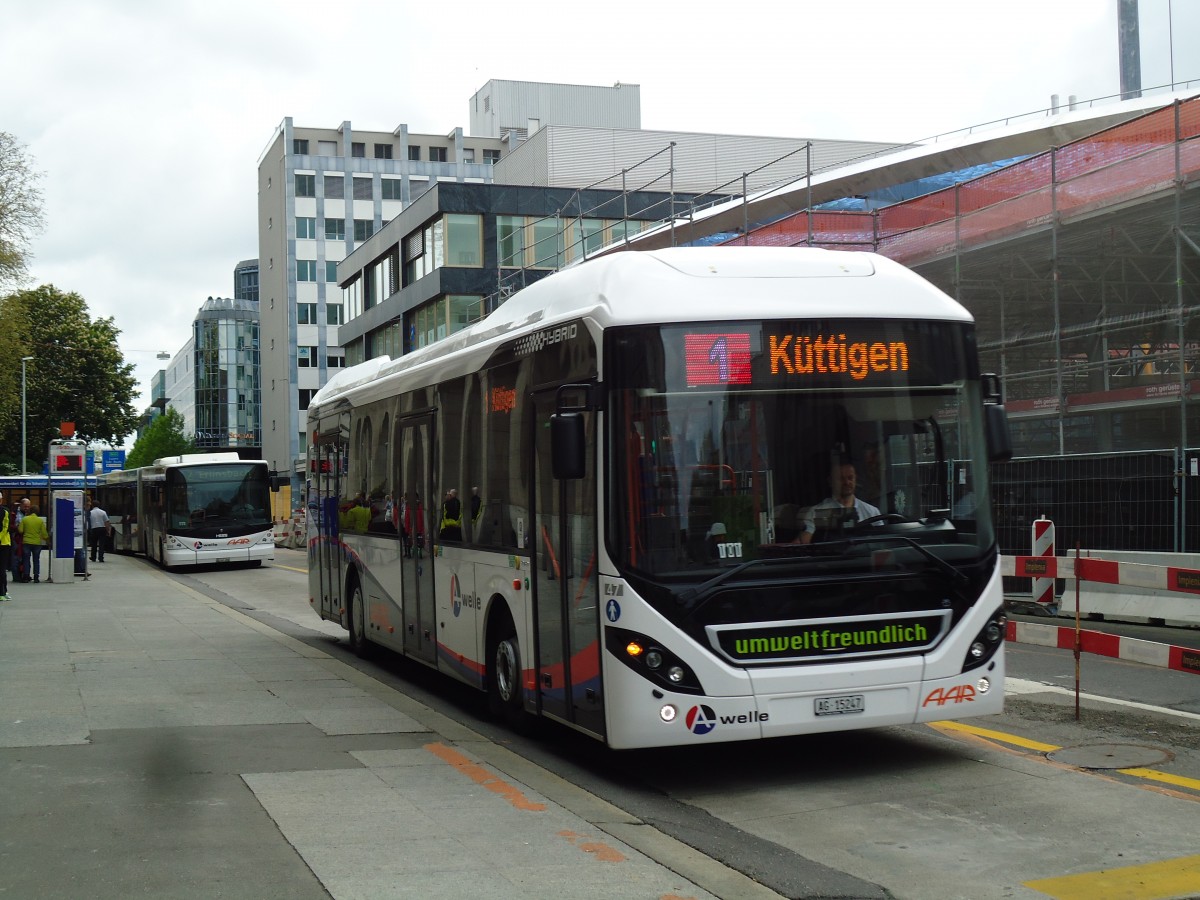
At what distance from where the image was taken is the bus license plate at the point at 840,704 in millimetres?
7352

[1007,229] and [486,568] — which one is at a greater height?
[1007,229]

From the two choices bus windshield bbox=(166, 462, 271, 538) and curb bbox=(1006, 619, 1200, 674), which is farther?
bus windshield bbox=(166, 462, 271, 538)

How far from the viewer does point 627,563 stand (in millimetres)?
7340

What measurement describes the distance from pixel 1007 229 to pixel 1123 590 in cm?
903

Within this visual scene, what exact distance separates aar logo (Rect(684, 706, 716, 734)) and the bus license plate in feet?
1.85

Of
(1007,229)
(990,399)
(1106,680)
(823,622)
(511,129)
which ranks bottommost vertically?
(1106,680)

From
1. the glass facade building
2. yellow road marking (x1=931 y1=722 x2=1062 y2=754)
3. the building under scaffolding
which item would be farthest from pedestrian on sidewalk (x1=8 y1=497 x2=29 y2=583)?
the glass facade building

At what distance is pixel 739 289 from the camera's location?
308 inches

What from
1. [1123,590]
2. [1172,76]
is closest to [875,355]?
[1123,590]

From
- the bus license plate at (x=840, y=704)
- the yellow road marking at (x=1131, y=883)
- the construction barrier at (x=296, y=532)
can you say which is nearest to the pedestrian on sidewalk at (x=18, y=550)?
the construction barrier at (x=296, y=532)

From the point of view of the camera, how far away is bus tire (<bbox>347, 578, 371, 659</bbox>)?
14180mm

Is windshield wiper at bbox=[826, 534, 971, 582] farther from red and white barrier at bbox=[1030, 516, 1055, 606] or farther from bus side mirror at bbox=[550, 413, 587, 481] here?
red and white barrier at bbox=[1030, 516, 1055, 606]

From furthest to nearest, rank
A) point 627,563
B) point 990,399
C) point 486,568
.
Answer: point 486,568
point 990,399
point 627,563

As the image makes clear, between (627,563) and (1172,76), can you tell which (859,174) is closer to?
(1172,76)
